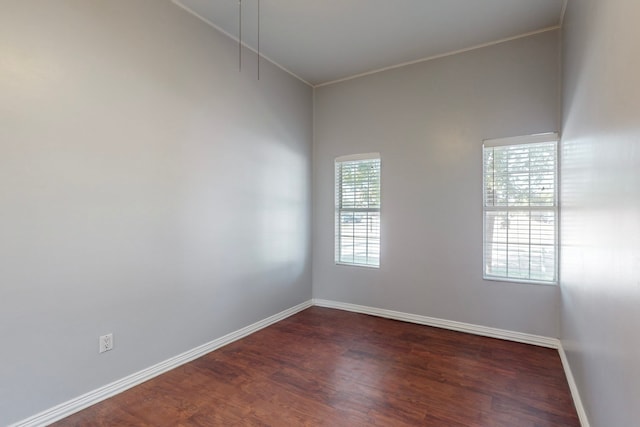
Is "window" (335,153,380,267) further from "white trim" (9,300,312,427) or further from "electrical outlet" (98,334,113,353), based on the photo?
"electrical outlet" (98,334,113,353)

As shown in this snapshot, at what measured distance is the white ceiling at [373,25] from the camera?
2.69 m

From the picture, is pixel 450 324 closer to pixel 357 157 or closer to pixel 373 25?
pixel 357 157

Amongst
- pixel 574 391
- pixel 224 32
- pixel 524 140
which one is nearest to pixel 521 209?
pixel 524 140

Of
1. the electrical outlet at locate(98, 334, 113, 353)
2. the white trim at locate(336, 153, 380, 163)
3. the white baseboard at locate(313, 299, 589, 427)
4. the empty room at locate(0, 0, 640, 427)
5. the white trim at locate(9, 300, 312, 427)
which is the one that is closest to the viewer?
the empty room at locate(0, 0, 640, 427)

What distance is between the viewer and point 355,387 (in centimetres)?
233

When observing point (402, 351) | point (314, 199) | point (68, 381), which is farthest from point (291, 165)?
point (68, 381)

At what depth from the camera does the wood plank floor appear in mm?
1992

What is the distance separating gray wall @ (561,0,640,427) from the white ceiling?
59 centimetres

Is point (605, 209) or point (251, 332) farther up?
point (605, 209)

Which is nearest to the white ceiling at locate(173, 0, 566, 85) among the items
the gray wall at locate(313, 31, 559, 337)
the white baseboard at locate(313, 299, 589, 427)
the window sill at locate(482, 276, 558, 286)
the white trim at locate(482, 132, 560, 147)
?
the gray wall at locate(313, 31, 559, 337)

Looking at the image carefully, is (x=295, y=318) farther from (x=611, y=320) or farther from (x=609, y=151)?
(x=609, y=151)

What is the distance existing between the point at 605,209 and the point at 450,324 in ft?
7.82

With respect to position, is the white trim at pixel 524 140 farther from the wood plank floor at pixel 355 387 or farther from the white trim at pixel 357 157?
the wood plank floor at pixel 355 387

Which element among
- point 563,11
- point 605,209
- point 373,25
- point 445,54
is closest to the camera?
point 605,209
